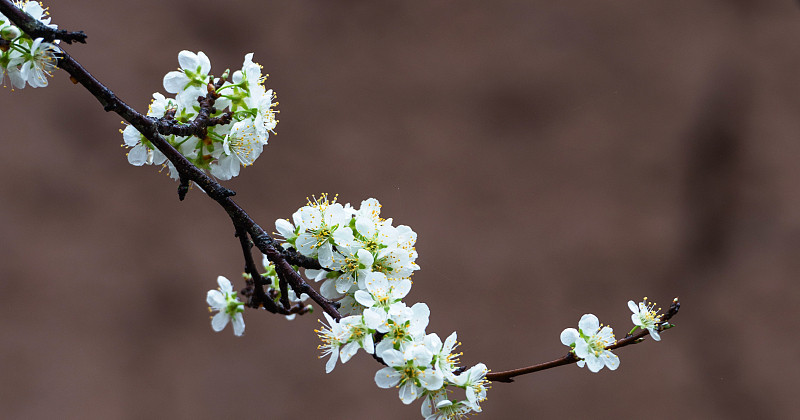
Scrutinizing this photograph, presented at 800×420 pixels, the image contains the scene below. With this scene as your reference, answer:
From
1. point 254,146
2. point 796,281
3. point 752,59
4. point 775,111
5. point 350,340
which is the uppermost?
point 752,59

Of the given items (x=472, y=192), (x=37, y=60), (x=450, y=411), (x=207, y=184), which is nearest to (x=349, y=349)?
(x=450, y=411)

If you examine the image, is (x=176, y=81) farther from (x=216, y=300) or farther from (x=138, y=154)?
(x=216, y=300)

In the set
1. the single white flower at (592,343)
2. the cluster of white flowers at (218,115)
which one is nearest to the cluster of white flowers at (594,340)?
the single white flower at (592,343)

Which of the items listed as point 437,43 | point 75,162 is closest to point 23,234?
point 75,162

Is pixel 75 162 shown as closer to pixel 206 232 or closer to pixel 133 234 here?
pixel 133 234

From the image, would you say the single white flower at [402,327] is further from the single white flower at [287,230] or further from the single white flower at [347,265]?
the single white flower at [287,230]

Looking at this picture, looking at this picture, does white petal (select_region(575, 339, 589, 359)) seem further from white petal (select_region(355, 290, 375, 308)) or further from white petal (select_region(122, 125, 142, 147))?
white petal (select_region(122, 125, 142, 147))
